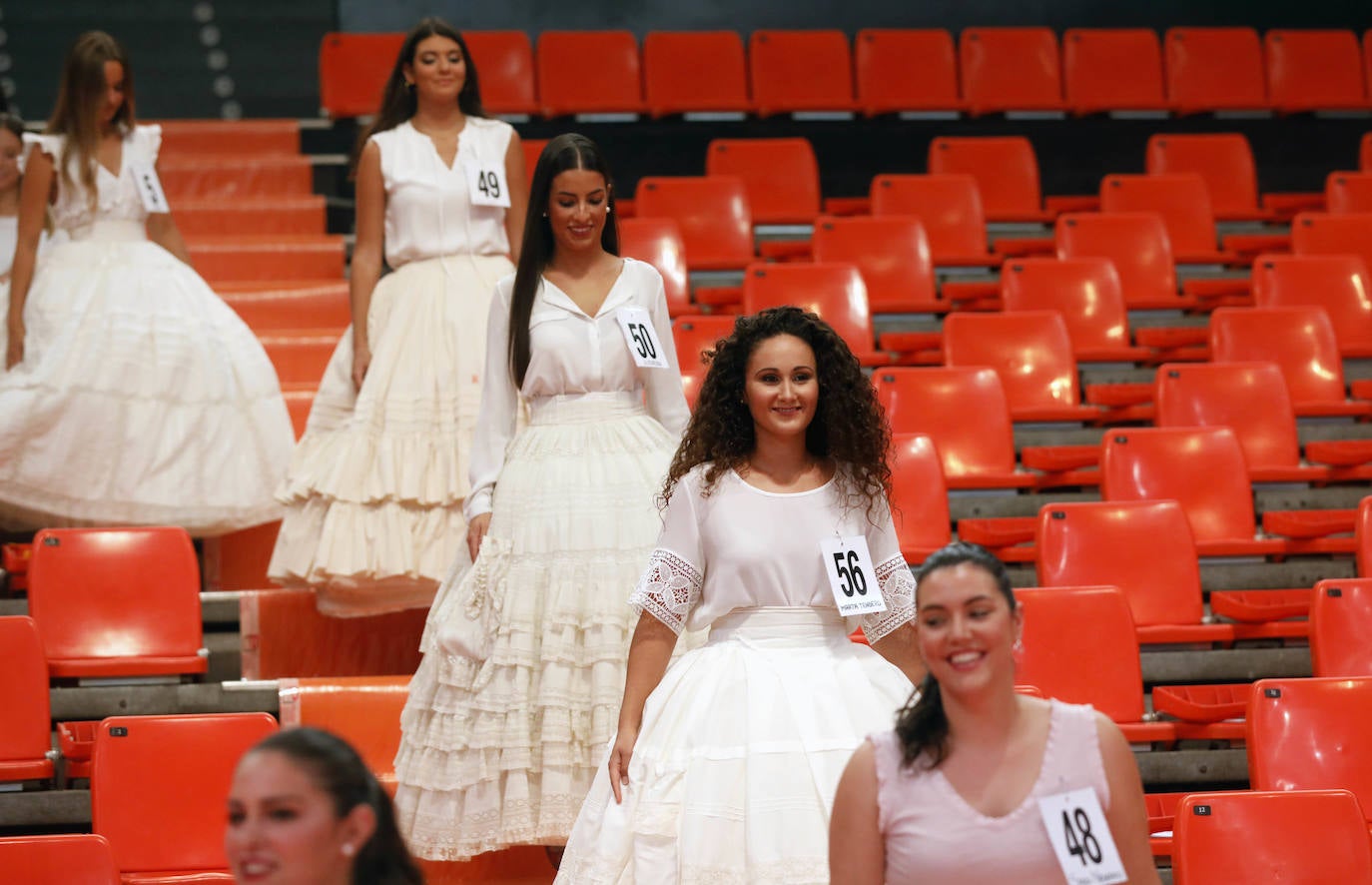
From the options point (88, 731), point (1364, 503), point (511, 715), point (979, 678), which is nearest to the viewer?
point (979, 678)

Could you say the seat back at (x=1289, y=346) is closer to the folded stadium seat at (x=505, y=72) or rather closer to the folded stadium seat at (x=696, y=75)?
the folded stadium seat at (x=696, y=75)

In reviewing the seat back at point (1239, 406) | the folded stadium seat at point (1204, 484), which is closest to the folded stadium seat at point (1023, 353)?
the seat back at point (1239, 406)

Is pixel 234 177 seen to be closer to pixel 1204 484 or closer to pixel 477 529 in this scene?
pixel 1204 484

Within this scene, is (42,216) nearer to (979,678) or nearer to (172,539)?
(172,539)

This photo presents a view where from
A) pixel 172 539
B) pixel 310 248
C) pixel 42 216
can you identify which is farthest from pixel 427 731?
pixel 310 248

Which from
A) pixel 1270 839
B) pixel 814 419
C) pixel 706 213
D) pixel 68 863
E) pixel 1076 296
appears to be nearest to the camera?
pixel 814 419

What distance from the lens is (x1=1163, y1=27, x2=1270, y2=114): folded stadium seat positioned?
8734mm

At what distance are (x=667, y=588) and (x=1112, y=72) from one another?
6494 millimetres

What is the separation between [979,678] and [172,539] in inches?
111

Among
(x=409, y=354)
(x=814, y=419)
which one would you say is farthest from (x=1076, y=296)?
(x=814, y=419)

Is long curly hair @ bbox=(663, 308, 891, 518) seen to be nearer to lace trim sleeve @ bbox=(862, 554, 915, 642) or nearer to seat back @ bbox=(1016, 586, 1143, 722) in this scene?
lace trim sleeve @ bbox=(862, 554, 915, 642)

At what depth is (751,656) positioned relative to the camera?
2.85 m

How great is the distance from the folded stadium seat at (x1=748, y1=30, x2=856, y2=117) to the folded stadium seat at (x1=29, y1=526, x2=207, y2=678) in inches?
182

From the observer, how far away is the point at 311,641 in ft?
15.9
